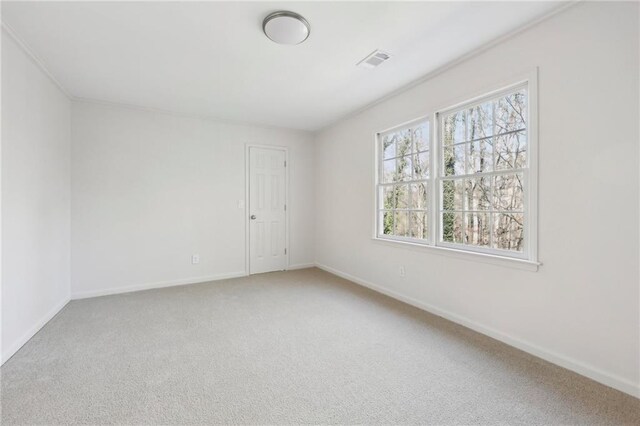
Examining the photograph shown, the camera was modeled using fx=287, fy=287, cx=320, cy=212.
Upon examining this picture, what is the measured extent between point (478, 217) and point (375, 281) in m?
1.62

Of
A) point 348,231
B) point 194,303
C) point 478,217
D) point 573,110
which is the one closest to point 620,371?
point 478,217

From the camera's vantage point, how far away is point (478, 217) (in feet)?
8.80

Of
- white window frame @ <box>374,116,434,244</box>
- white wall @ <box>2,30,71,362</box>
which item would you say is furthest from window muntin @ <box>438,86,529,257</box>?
white wall @ <box>2,30,71,362</box>

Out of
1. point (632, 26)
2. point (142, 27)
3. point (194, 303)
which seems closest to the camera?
point (632, 26)

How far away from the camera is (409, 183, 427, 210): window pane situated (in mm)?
3222

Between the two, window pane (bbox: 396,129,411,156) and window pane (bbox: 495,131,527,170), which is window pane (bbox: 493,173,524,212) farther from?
window pane (bbox: 396,129,411,156)

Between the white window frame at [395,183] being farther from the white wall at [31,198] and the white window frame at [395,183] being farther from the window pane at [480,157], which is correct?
the white wall at [31,198]

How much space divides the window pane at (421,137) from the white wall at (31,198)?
3.69m

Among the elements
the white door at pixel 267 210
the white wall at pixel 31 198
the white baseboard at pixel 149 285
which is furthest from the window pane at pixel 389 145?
the white wall at pixel 31 198

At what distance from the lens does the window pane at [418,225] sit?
3232 mm

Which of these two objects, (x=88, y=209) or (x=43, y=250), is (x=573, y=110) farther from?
(x=88, y=209)

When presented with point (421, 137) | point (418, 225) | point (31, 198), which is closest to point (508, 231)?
point (418, 225)

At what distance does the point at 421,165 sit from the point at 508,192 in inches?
40.4

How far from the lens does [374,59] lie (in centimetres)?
264
